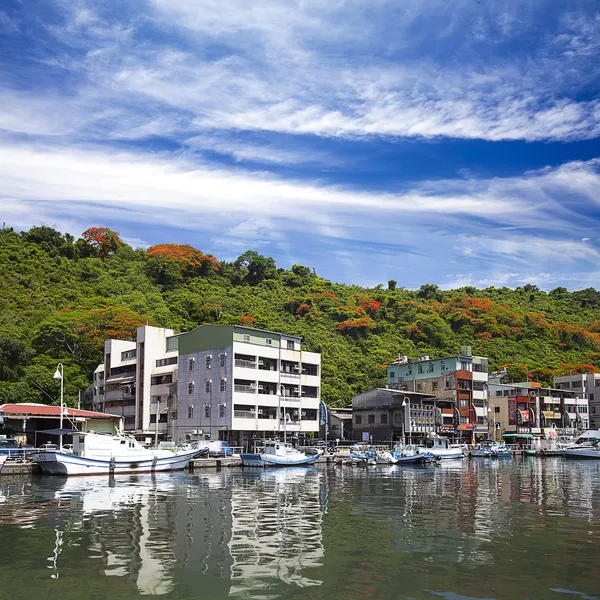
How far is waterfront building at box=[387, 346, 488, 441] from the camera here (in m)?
94.4

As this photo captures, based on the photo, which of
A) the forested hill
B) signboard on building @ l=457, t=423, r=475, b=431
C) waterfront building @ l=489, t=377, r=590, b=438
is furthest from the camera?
waterfront building @ l=489, t=377, r=590, b=438

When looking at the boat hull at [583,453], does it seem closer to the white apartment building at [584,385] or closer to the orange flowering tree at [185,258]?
the white apartment building at [584,385]

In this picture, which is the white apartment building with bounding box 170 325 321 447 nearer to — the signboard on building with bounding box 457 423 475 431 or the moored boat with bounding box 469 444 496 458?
the moored boat with bounding box 469 444 496 458

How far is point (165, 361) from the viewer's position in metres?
77.8

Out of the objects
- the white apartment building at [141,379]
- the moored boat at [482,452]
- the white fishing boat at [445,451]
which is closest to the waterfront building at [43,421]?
the white apartment building at [141,379]

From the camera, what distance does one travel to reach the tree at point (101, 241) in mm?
113000

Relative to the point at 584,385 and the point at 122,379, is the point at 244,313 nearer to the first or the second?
the point at 122,379

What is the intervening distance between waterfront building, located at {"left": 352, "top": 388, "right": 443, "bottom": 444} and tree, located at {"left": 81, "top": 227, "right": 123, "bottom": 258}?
53139 mm

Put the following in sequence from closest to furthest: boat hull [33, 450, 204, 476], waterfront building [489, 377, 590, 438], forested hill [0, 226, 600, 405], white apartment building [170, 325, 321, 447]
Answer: boat hull [33, 450, 204, 476] → white apartment building [170, 325, 321, 447] → forested hill [0, 226, 600, 405] → waterfront building [489, 377, 590, 438]

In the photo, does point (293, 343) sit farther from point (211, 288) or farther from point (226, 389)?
point (211, 288)

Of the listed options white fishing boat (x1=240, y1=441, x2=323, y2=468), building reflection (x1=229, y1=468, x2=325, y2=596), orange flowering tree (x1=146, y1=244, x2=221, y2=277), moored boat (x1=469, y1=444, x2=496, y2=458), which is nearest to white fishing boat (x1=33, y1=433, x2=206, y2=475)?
white fishing boat (x1=240, y1=441, x2=323, y2=468)

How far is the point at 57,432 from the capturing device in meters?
53.8

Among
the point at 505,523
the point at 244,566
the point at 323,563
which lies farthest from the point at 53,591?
the point at 505,523

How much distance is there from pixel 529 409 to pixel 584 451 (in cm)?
2084
